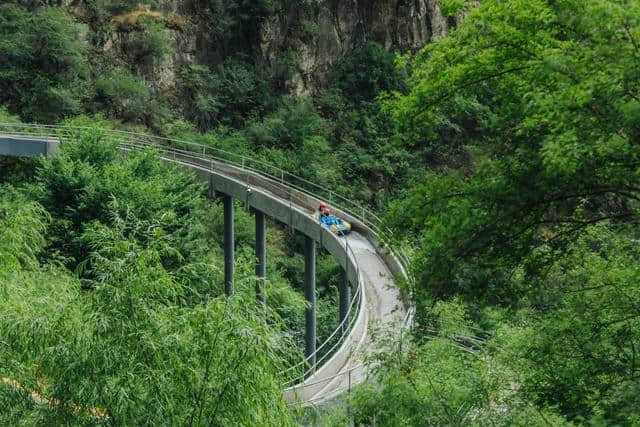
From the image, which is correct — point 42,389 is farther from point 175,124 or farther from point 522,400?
point 175,124

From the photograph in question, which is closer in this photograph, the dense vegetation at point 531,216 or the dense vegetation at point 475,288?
the dense vegetation at point 531,216

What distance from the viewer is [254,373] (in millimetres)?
10438

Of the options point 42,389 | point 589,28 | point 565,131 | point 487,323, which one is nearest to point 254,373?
point 42,389

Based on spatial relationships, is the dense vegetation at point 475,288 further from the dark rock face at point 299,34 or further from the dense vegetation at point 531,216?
the dark rock face at point 299,34

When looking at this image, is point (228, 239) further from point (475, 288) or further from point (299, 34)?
point (475, 288)

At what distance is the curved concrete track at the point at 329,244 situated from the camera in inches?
745

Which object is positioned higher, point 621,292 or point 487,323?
point 621,292

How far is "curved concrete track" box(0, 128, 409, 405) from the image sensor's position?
18933 millimetres

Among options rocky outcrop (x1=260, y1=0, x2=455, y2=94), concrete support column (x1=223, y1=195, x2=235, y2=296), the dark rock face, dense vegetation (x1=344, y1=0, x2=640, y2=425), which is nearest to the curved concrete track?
concrete support column (x1=223, y1=195, x2=235, y2=296)

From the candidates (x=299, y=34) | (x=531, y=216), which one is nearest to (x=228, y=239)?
(x=299, y=34)

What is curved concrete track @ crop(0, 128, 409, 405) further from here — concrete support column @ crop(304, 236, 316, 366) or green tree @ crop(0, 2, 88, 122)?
green tree @ crop(0, 2, 88, 122)

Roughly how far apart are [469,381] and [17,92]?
32.7 metres

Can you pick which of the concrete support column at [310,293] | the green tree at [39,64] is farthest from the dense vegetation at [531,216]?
the green tree at [39,64]

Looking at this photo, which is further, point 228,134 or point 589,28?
point 228,134
